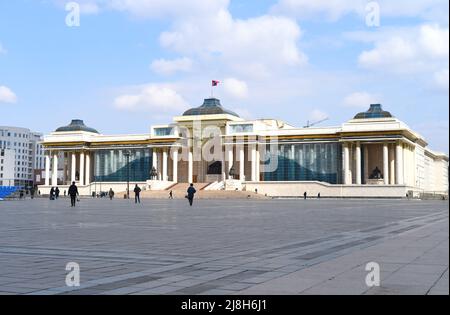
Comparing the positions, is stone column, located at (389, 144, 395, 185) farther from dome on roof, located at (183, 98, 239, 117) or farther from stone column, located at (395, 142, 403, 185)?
dome on roof, located at (183, 98, 239, 117)

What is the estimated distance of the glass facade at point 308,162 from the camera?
96.9 metres

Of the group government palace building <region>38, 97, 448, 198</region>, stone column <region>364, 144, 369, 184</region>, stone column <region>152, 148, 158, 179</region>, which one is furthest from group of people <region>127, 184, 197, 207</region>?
stone column <region>364, 144, 369, 184</region>

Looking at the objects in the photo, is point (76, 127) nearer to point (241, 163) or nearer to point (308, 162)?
point (241, 163)

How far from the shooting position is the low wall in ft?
284

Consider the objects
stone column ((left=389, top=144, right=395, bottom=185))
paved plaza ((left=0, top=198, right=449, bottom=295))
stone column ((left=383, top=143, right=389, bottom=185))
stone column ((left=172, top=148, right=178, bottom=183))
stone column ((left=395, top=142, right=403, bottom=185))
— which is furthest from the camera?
stone column ((left=172, top=148, right=178, bottom=183))

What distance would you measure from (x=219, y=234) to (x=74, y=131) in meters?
104

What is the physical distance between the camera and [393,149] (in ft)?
309

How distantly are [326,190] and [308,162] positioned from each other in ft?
27.6

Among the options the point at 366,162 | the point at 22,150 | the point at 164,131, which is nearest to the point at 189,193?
the point at 366,162

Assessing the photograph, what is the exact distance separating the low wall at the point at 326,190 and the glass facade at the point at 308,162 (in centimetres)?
492

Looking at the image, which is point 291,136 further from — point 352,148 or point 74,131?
point 74,131

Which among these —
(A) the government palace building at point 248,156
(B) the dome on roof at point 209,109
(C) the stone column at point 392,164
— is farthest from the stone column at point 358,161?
(B) the dome on roof at point 209,109

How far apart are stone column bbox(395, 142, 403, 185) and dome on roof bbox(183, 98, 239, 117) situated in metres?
31.8
